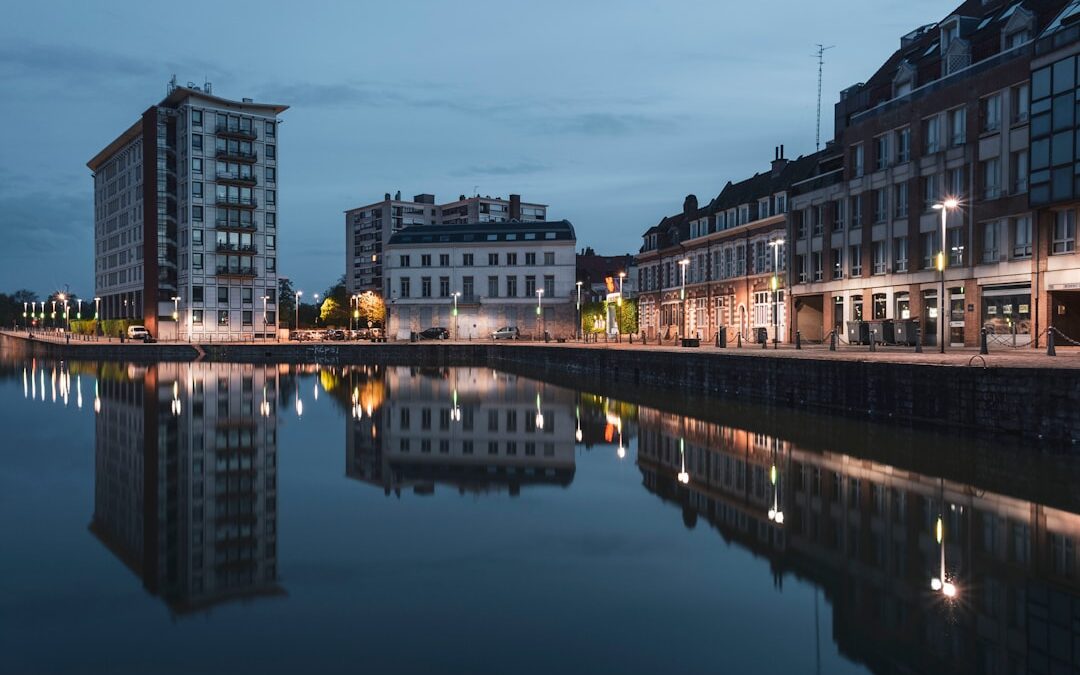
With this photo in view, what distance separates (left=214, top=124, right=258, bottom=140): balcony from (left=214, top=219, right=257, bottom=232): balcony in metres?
8.88

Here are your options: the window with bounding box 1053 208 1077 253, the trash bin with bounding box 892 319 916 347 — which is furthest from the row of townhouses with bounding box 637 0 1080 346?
the trash bin with bounding box 892 319 916 347

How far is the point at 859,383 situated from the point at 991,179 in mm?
18530

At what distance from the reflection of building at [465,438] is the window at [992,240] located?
65.3 ft

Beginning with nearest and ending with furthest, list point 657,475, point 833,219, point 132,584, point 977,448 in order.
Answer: point 132,584, point 657,475, point 977,448, point 833,219

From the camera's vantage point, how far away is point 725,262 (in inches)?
2682

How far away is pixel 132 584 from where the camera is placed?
10820 mm

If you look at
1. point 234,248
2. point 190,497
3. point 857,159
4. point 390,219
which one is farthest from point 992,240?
point 390,219

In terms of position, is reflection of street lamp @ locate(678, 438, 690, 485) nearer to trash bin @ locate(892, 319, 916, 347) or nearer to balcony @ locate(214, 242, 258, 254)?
trash bin @ locate(892, 319, 916, 347)

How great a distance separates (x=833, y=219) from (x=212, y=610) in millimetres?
49487

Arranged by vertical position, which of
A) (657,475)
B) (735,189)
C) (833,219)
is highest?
(735,189)

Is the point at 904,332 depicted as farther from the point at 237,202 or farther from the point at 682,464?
the point at 237,202

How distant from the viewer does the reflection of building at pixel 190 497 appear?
11227mm

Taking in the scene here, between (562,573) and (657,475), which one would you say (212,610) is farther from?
(657,475)

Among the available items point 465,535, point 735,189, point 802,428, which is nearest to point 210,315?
point 735,189
